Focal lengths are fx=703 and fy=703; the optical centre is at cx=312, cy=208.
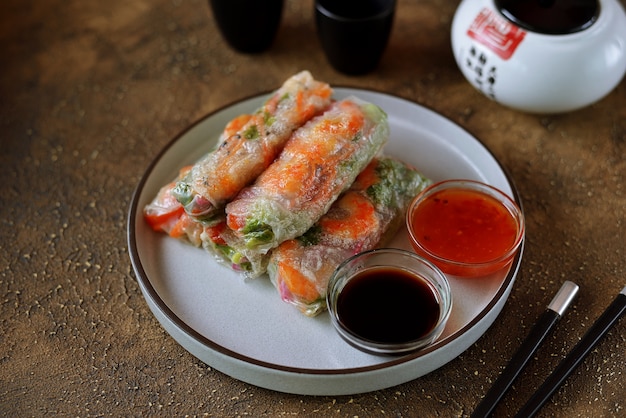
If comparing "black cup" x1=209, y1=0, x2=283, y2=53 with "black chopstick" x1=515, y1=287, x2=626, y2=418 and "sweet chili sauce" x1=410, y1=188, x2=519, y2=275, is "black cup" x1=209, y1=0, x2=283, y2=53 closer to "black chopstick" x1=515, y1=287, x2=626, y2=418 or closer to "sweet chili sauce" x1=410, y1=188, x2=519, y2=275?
"sweet chili sauce" x1=410, y1=188, x2=519, y2=275

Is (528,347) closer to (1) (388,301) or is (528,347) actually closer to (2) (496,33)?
(1) (388,301)

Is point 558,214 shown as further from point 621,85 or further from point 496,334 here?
point 621,85

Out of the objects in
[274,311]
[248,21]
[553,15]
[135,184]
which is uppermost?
[553,15]

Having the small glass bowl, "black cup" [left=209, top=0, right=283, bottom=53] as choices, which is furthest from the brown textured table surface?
the small glass bowl

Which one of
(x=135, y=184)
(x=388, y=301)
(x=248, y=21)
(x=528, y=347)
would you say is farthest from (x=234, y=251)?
(x=248, y=21)

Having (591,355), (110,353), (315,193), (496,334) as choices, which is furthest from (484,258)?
(110,353)
